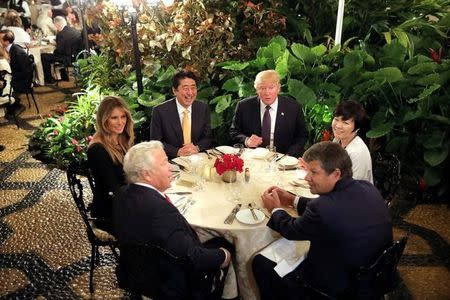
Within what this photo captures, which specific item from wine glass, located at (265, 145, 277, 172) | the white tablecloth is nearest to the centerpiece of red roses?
wine glass, located at (265, 145, 277, 172)

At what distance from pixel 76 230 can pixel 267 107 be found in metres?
2.02

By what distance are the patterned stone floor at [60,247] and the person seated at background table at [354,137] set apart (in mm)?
915

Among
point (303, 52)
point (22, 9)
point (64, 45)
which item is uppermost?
point (22, 9)

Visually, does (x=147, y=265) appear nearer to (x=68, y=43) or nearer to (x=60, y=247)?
(x=60, y=247)

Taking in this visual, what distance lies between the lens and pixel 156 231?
185 cm

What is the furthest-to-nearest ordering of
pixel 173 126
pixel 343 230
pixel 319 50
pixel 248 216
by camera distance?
pixel 319 50
pixel 173 126
pixel 248 216
pixel 343 230

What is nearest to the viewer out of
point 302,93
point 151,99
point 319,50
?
point 302,93

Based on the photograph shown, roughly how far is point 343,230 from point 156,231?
84 cm

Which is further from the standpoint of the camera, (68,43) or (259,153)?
(68,43)

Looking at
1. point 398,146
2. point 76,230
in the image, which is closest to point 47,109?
point 76,230

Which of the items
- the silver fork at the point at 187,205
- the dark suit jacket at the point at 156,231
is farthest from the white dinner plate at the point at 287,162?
the dark suit jacket at the point at 156,231

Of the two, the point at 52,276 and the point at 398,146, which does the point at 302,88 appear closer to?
the point at 398,146

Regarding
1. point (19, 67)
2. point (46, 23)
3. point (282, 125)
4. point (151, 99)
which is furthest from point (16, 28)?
point (282, 125)

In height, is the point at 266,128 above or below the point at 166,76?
below
